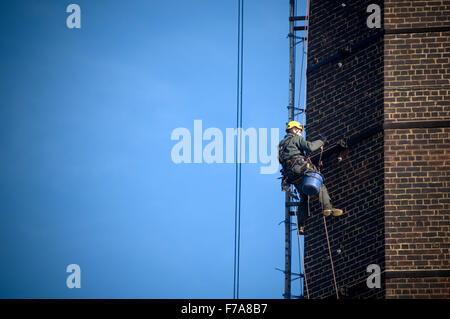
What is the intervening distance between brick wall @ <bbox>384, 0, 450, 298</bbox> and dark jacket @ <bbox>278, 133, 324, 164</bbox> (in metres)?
1.31

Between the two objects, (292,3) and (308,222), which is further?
(292,3)

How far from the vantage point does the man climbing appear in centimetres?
1981

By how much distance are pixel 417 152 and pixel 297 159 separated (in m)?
2.12

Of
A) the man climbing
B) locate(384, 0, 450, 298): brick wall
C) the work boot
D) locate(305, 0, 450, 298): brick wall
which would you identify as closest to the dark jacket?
the man climbing

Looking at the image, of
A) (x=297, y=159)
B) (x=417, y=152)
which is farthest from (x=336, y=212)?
(x=417, y=152)

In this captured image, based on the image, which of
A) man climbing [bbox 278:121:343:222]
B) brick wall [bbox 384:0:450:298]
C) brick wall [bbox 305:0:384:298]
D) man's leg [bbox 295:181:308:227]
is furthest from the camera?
man's leg [bbox 295:181:308:227]

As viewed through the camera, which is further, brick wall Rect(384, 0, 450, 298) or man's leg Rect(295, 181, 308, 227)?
man's leg Rect(295, 181, 308, 227)

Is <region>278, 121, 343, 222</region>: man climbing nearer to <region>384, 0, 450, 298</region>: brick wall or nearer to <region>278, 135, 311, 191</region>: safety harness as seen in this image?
<region>278, 135, 311, 191</region>: safety harness
